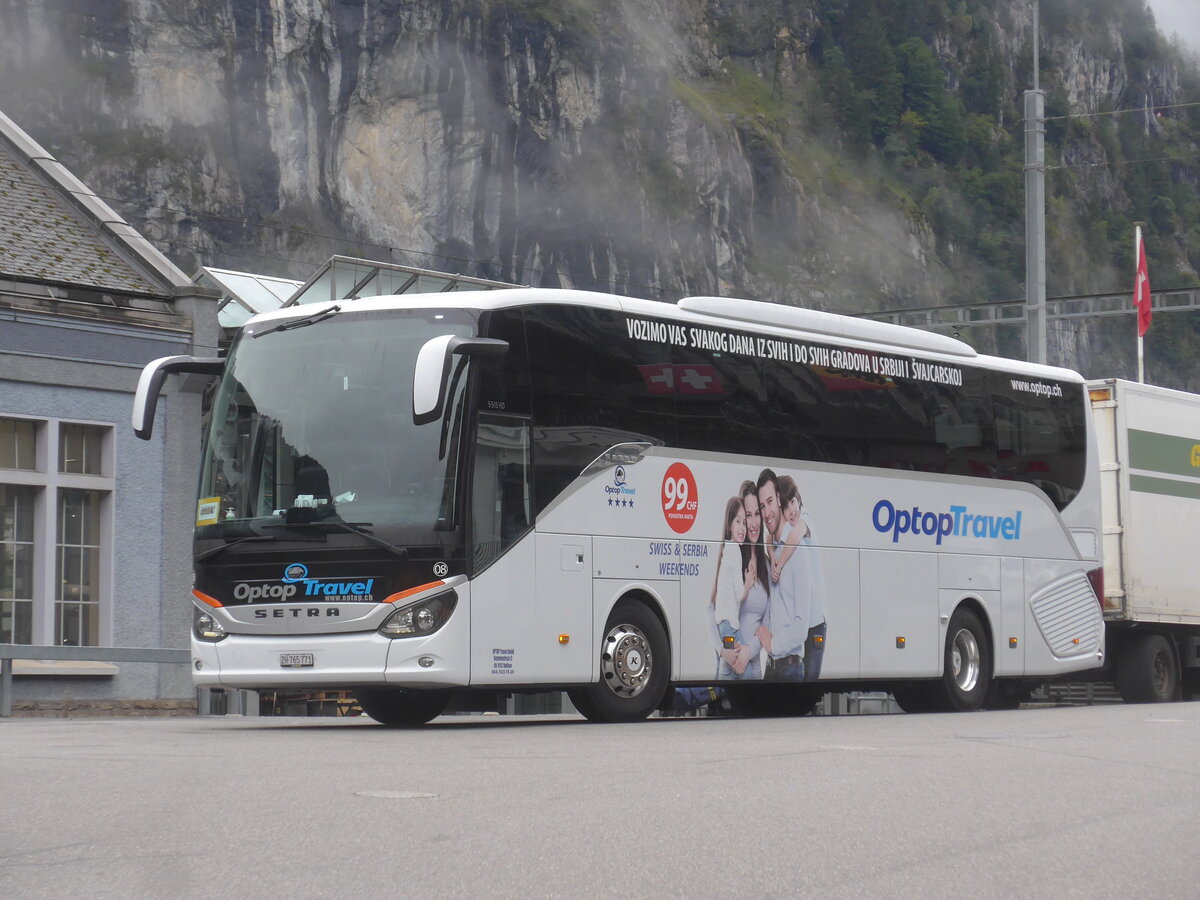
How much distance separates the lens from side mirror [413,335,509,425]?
12.9 meters

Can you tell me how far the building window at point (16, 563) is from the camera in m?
21.7

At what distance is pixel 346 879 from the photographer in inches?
250

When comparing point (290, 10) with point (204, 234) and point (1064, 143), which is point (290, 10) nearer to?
point (204, 234)

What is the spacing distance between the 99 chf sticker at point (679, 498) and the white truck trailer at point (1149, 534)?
7.24m

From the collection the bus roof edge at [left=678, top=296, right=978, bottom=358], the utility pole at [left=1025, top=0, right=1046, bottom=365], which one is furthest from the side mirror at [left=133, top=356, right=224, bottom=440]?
the utility pole at [left=1025, top=0, right=1046, bottom=365]

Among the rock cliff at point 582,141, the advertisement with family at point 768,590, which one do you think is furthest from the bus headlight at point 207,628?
the rock cliff at point 582,141

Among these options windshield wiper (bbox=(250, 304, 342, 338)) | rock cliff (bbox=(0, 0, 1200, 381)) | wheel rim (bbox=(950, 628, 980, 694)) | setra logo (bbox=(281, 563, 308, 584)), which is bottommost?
wheel rim (bbox=(950, 628, 980, 694))

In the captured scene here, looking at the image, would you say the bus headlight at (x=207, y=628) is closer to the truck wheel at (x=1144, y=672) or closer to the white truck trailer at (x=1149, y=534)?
the white truck trailer at (x=1149, y=534)

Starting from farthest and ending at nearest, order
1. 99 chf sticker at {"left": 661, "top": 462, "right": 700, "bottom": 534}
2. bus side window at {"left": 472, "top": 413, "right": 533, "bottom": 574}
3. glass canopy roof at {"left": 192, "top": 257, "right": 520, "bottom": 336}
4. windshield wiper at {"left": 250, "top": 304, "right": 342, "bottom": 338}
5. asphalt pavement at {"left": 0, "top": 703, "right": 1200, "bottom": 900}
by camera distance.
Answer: glass canopy roof at {"left": 192, "top": 257, "right": 520, "bottom": 336}, 99 chf sticker at {"left": 661, "top": 462, "right": 700, "bottom": 534}, windshield wiper at {"left": 250, "top": 304, "right": 342, "bottom": 338}, bus side window at {"left": 472, "top": 413, "right": 533, "bottom": 574}, asphalt pavement at {"left": 0, "top": 703, "right": 1200, "bottom": 900}

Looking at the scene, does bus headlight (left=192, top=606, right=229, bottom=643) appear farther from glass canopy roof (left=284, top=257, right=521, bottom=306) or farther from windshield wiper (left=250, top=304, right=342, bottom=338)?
glass canopy roof (left=284, top=257, right=521, bottom=306)

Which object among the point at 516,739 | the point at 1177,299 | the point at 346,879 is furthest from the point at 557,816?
the point at 1177,299

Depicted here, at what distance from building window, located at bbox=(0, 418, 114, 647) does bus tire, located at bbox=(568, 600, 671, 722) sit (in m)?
8.61

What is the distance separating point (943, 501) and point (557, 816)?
36.0ft

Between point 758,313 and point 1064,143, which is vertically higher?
point 1064,143
